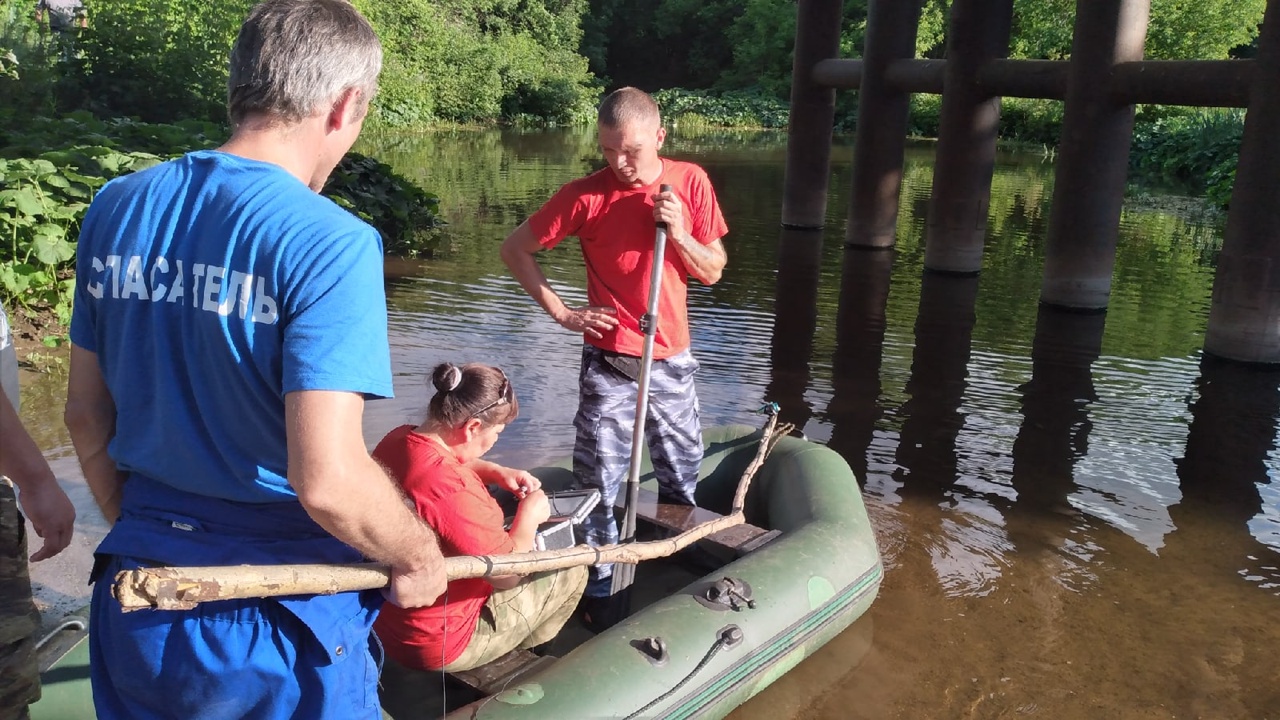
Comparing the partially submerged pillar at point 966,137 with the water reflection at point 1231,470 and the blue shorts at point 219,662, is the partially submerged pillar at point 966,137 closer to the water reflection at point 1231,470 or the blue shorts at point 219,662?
the water reflection at point 1231,470

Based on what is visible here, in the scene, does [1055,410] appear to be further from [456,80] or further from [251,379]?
[456,80]

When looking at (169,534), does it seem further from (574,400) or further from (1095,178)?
(1095,178)

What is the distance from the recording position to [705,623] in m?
3.33

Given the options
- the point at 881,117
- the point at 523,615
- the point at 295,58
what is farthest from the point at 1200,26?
the point at 295,58

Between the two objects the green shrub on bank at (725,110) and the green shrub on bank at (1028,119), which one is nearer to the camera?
the green shrub on bank at (1028,119)

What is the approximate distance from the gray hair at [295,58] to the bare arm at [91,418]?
1.67 feet

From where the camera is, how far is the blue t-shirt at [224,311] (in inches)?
61.5

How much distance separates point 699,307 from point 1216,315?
416 cm

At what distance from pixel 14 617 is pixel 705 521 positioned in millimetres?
2474

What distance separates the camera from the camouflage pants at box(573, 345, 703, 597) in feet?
11.9

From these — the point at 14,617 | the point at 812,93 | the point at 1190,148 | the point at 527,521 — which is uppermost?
the point at 812,93

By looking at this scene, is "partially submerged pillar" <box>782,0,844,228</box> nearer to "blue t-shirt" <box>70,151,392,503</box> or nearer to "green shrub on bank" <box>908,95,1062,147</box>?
"blue t-shirt" <box>70,151,392,503</box>

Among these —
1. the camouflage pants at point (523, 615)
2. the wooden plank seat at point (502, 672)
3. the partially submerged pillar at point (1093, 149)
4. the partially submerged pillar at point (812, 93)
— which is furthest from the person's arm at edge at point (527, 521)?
the partially submerged pillar at point (812, 93)

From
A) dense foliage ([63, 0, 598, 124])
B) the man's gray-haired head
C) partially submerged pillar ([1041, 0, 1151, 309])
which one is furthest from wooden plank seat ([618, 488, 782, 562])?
dense foliage ([63, 0, 598, 124])
